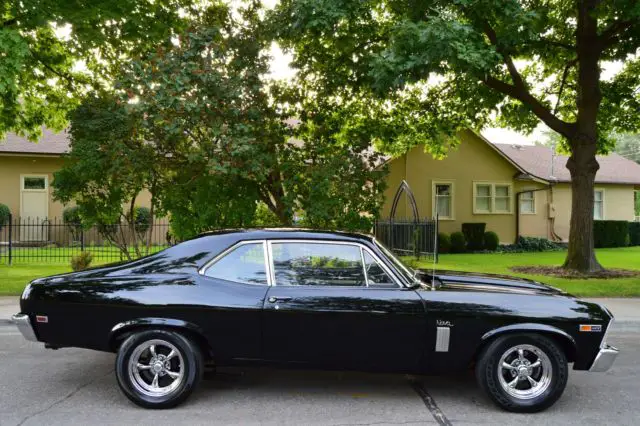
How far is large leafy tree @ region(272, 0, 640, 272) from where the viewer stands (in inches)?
390

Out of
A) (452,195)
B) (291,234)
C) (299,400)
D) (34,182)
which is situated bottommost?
(299,400)

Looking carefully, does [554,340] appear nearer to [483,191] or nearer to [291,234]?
[291,234]

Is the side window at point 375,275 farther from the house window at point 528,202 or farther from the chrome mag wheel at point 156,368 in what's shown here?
the house window at point 528,202

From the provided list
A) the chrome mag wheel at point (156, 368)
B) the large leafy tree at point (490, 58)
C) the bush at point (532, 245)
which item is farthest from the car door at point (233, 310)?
the bush at point (532, 245)

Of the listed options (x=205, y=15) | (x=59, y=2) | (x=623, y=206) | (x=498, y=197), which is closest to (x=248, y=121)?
(x=205, y=15)

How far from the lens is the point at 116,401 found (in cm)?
472

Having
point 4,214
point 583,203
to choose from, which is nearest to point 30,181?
point 4,214

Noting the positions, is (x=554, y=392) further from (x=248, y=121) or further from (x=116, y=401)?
(x=248, y=121)

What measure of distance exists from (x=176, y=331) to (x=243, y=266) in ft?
2.53

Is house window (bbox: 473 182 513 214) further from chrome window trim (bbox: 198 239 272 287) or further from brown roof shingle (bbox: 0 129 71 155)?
chrome window trim (bbox: 198 239 272 287)

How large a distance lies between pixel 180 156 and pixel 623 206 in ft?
90.7

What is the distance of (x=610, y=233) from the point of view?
87.1 feet

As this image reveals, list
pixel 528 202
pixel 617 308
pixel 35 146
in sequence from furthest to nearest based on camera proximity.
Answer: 1. pixel 528 202
2. pixel 35 146
3. pixel 617 308

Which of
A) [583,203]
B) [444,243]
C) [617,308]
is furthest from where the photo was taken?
[444,243]
